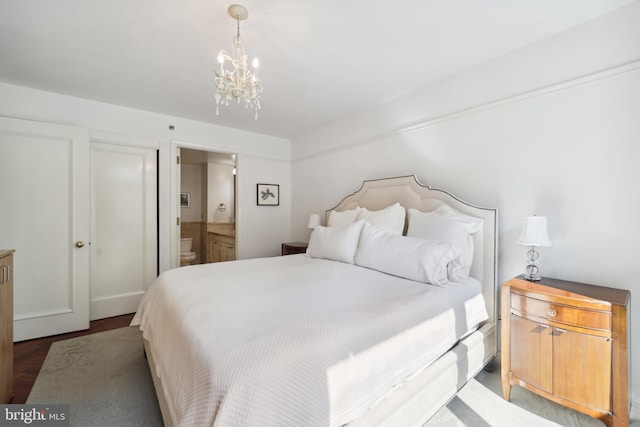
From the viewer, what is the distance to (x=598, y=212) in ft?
5.68

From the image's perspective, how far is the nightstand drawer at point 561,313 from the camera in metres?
1.41

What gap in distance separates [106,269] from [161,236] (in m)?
0.68

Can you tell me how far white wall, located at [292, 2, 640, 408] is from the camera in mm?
1643

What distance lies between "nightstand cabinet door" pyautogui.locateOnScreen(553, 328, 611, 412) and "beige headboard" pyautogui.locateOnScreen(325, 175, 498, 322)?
1.92 ft

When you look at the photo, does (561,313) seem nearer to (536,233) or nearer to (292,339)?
(536,233)

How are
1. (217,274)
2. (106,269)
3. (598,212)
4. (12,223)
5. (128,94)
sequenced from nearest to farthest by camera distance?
(598,212), (217,274), (12,223), (128,94), (106,269)

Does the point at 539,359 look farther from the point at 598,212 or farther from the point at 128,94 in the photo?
the point at 128,94

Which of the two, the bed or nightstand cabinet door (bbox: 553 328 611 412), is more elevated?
the bed

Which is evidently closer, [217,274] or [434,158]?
[217,274]

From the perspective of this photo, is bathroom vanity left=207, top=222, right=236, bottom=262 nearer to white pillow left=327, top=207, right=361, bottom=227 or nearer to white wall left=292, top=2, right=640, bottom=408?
white pillow left=327, top=207, right=361, bottom=227

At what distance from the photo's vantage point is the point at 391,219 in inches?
103

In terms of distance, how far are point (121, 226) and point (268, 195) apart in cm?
203

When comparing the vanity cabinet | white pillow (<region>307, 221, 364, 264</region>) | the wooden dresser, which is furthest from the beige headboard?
the wooden dresser

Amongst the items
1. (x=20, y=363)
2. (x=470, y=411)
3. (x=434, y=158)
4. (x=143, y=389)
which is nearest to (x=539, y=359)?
(x=470, y=411)
